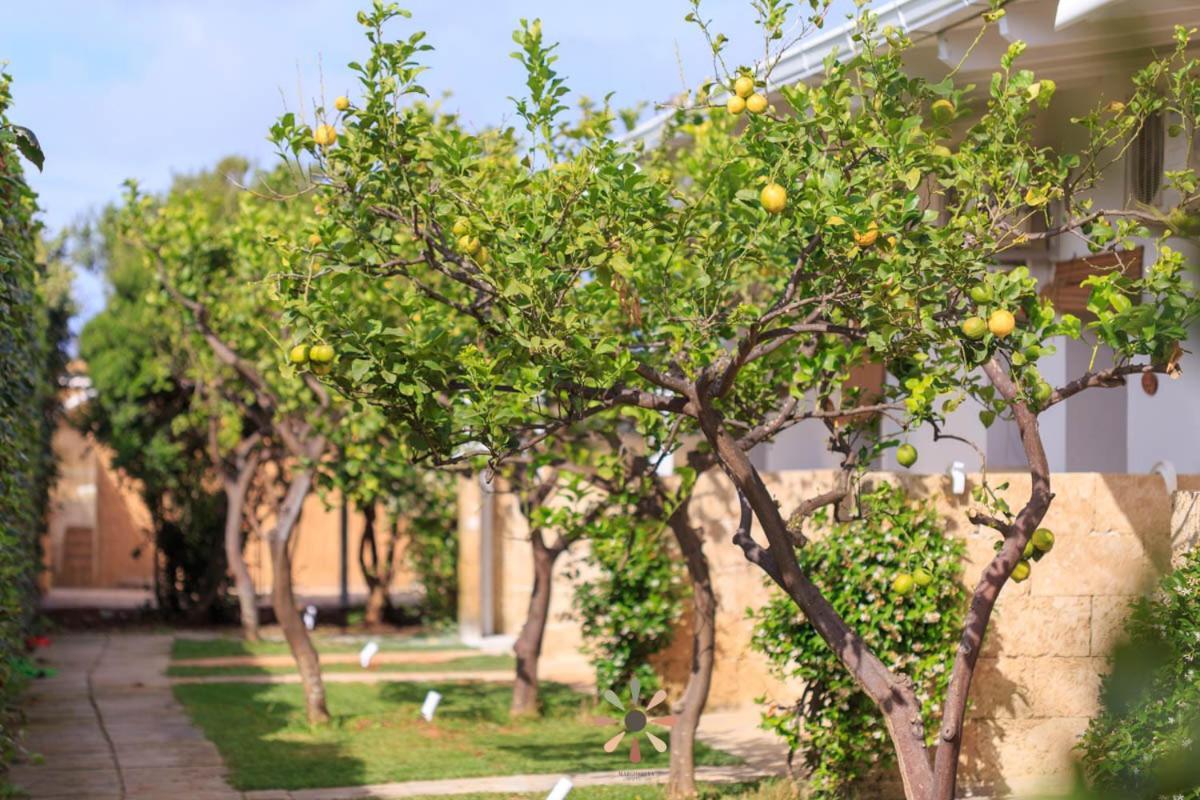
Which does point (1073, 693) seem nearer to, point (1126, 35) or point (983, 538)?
point (983, 538)

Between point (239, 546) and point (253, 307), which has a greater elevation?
point (253, 307)

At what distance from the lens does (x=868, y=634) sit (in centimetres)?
829

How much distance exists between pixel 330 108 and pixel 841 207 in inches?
101

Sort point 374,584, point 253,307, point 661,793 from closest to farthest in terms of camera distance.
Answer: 1. point 661,793
2. point 253,307
3. point 374,584

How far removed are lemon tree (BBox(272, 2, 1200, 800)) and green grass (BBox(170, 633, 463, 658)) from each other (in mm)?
12040

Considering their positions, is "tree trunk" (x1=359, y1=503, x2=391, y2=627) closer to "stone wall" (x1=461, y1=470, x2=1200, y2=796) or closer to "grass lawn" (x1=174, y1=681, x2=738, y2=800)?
"grass lawn" (x1=174, y1=681, x2=738, y2=800)

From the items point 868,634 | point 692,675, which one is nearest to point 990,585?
point 868,634

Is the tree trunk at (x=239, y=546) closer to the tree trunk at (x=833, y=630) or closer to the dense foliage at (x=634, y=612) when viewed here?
the dense foliage at (x=634, y=612)

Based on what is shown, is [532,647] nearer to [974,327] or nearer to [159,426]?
[974,327]

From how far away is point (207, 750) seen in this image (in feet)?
35.8

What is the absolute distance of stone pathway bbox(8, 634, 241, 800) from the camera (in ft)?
30.7

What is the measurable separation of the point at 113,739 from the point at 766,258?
7.17 meters

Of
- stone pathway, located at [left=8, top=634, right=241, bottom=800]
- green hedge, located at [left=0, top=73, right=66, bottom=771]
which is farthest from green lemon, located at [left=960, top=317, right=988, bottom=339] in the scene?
stone pathway, located at [left=8, top=634, right=241, bottom=800]

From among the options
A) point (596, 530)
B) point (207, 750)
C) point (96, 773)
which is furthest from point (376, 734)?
point (596, 530)
